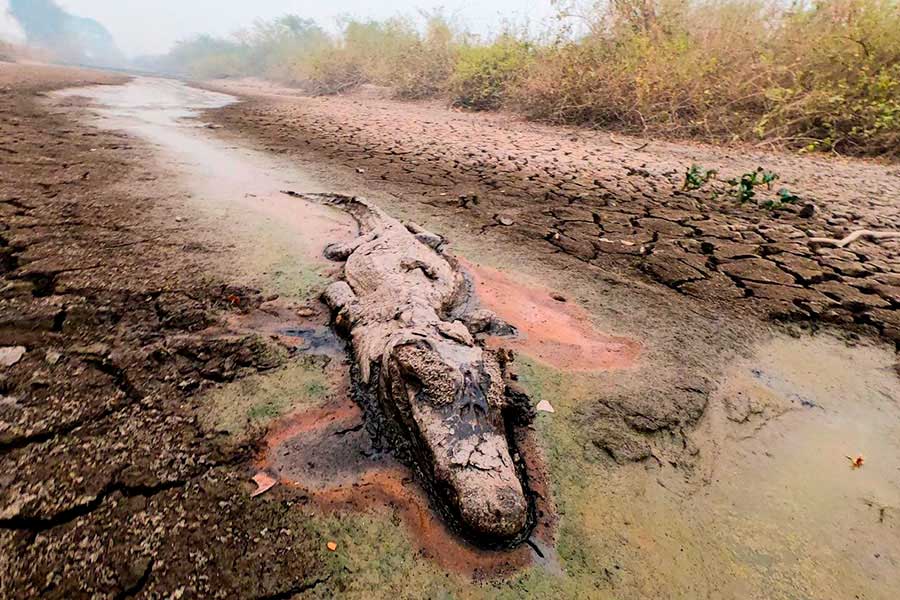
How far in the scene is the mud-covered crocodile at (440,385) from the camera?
165cm

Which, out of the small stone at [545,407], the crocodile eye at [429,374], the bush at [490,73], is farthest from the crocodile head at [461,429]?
the bush at [490,73]

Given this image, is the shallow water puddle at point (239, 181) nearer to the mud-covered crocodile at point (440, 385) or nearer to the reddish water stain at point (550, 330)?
the mud-covered crocodile at point (440, 385)

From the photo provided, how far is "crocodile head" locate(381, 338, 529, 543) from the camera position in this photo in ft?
5.30

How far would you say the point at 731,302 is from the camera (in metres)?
3.50

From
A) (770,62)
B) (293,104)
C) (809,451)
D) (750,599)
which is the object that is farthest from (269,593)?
(293,104)

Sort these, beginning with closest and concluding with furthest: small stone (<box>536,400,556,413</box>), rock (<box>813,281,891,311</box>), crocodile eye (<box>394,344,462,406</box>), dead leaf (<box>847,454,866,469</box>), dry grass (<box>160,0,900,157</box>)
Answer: crocodile eye (<box>394,344,462,406</box>), dead leaf (<box>847,454,866,469</box>), small stone (<box>536,400,556,413</box>), rock (<box>813,281,891,311</box>), dry grass (<box>160,0,900,157</box>)

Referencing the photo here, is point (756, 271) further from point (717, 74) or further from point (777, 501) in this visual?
point (717, 74)

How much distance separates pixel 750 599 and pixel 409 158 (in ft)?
22.6

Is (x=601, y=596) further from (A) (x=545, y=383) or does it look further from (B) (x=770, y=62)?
(B) (x=770, y=62)

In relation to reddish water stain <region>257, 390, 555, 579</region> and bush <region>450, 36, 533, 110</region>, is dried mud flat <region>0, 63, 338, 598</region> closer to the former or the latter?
reddish water stain <region>257, 390, 555, 579</region>

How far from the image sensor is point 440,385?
191 centimetres

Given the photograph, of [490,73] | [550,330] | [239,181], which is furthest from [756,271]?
[490,73]

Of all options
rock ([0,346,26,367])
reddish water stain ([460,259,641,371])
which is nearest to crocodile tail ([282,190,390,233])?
reddish water stain ([460,259,641,371])

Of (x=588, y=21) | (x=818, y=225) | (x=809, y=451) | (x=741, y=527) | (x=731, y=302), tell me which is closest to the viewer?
(x=741, y=527)
